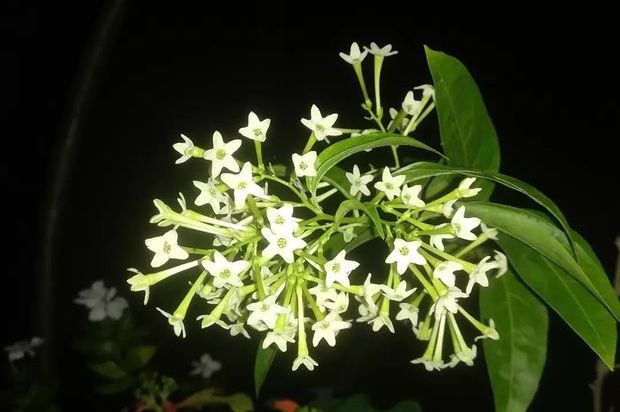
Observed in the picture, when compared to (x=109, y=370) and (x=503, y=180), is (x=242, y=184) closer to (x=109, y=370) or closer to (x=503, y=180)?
(x=503, y=180)


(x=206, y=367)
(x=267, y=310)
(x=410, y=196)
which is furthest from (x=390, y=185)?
(x=206, y=367)

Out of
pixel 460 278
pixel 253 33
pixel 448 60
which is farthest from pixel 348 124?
pixel 448 60

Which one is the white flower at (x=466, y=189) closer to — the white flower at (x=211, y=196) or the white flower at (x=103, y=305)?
the white flower at (x=211, y=196)

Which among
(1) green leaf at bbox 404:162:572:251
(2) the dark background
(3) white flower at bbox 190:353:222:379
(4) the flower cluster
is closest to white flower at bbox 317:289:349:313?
(4) the flower cluster

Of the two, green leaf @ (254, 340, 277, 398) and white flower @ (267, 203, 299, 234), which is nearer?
white flower @ (267, 203, 299, 234)

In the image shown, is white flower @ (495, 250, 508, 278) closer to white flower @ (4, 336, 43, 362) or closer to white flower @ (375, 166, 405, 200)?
white flower @ (375, 166, 405, 200)

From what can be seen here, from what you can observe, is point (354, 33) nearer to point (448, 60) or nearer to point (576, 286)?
point (448, 60)
